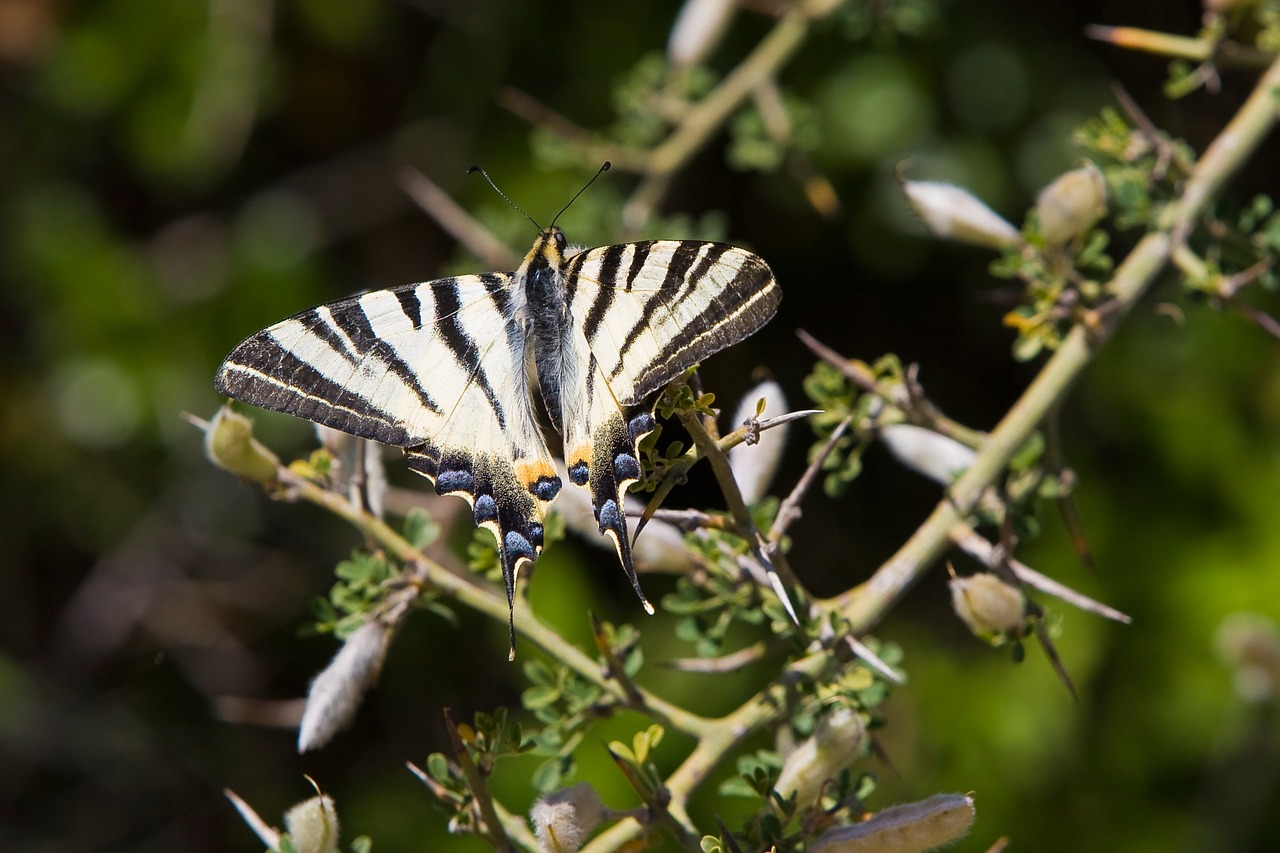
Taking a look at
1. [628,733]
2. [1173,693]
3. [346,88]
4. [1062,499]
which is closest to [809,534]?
[628,733]

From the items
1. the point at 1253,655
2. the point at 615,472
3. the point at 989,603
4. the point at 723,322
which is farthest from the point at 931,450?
the point at 1253,655

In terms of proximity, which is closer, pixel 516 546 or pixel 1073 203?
pixel 516 546

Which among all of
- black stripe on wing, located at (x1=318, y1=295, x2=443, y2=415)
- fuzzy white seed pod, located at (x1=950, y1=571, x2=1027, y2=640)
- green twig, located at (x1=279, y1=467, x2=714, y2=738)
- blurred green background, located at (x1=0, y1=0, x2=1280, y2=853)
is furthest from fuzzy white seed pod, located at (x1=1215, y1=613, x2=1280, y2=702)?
black stripe on wing, located at (x1=318, y1=295, x2=443, y2=415)

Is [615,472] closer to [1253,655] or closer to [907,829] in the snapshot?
[907,829]

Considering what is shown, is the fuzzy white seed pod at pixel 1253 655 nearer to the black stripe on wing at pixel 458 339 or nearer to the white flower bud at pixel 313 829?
the black stripe on wing at pixel 458 339

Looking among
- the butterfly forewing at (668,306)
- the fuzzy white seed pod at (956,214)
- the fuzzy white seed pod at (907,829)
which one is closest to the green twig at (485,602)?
the fuzzy white seed pod at (907,829)

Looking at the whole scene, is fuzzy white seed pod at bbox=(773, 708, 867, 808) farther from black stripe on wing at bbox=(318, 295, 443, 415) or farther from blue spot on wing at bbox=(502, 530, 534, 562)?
black stripe on wing at bbox=(318, 295, 443, 415)
